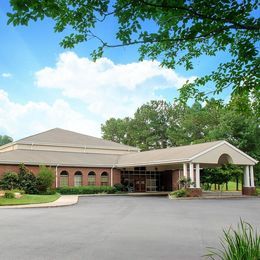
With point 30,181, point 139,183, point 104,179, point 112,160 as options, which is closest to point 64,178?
point 104,179

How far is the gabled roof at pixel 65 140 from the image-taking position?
43969 millimetres

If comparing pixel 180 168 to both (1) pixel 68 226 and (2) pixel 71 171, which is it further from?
(1) pixel 68 226

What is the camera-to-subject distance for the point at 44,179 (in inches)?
1371

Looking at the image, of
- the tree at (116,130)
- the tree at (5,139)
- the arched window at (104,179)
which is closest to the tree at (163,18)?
the arched window at (104,179)

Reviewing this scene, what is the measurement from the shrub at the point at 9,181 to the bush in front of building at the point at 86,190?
4131 mm

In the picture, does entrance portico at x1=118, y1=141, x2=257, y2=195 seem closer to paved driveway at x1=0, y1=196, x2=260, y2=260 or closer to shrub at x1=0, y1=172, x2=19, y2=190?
shrub at x1=0, y1=172, x2=19, y2=190

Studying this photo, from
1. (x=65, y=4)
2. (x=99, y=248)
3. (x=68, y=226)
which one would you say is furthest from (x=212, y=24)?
(x=68, y=226)

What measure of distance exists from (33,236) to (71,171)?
28.2m

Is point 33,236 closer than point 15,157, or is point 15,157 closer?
point 33,236

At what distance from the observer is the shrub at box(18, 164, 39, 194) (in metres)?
34.4

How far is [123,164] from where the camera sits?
4138 centimetres

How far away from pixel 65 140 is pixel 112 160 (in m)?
6.49

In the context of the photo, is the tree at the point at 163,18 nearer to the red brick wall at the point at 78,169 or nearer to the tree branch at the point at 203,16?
the tree branch at the point at 203,16

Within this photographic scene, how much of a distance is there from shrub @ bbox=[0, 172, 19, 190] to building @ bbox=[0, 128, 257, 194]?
1.37 metres
